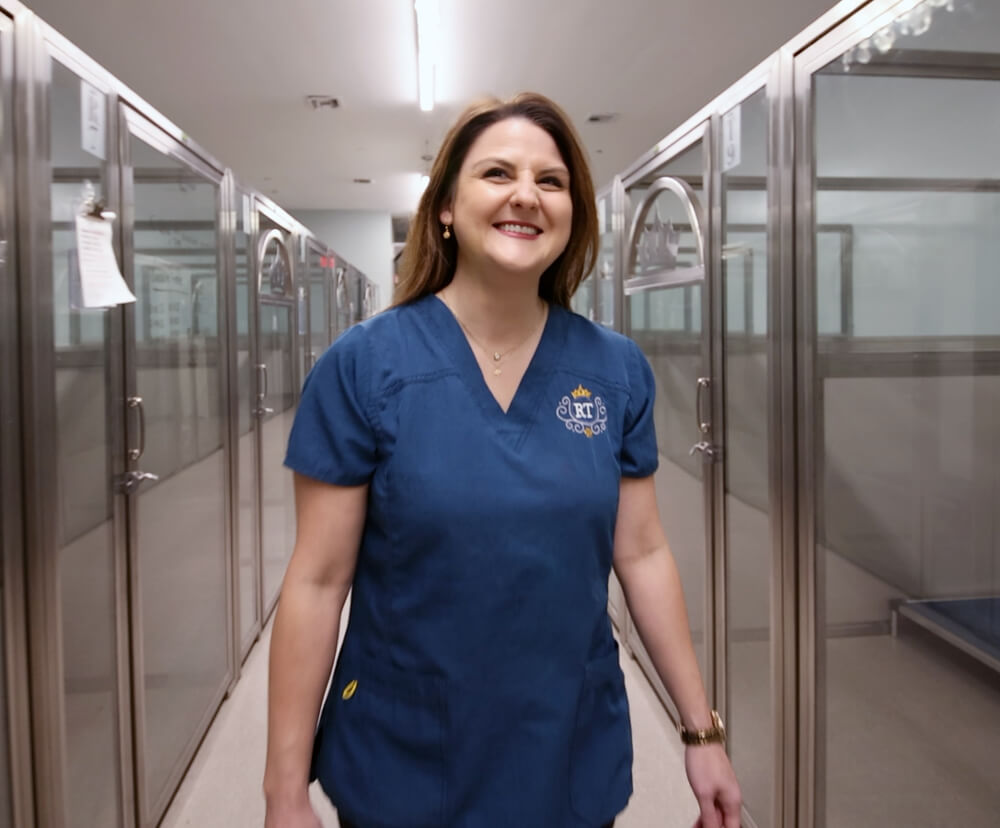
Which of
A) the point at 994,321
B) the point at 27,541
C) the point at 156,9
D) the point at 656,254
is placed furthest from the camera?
the point at 156,9

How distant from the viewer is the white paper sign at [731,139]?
2225 millimetres

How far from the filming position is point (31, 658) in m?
1.64

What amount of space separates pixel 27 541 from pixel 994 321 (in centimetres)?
187

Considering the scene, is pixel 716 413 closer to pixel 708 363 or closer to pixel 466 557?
pixel 708 363

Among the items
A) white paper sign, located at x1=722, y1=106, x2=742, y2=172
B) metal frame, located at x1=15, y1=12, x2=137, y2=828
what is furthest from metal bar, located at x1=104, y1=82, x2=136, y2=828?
white paper sign, located at x1=722, y1=106, x2=742, y2=172

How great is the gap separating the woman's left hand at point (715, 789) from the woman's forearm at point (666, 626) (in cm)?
5

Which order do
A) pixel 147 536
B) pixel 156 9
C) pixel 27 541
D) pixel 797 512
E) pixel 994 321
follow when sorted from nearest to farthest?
pixel 994 321 → pixel 27 541 → pixel 797 512 → pixel 147 536 → pixel 156 9

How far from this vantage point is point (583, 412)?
1.17m

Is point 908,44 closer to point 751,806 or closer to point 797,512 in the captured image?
point 797,512

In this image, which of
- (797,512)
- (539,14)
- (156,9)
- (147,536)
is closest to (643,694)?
(797,512)

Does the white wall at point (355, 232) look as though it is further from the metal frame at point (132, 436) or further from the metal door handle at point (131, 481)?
the metal door handle at point (131, 481)

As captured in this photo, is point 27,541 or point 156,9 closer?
point 27,541

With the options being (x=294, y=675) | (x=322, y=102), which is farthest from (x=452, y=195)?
(x=322, y=102)

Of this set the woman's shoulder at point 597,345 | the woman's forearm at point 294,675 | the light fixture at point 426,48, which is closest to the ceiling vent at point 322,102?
the light fixture at point 426,48
